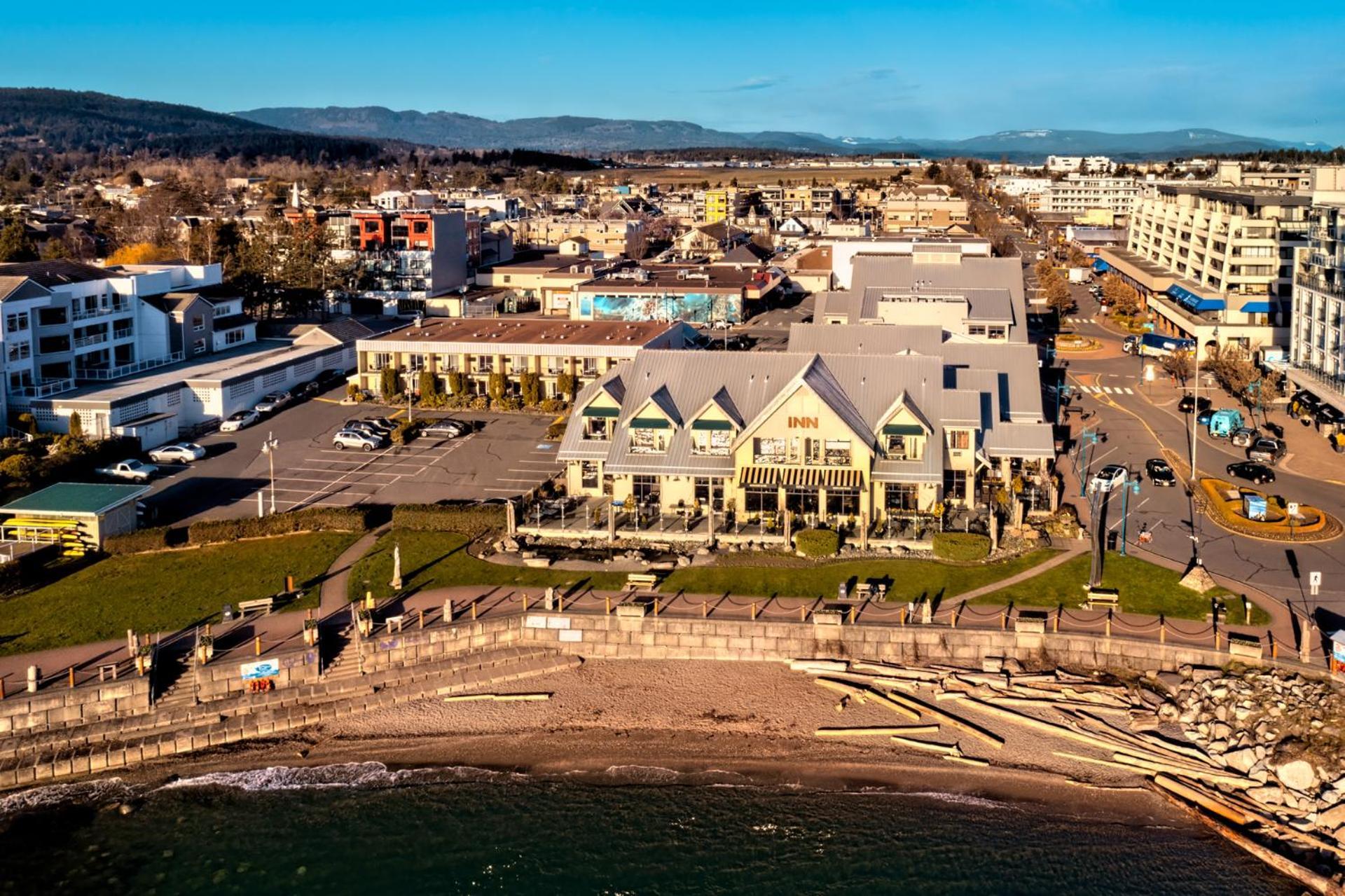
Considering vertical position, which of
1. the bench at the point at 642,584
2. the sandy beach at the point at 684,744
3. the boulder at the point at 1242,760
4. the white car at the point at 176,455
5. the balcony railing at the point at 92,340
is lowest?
the sandy beach at the point at 684,744

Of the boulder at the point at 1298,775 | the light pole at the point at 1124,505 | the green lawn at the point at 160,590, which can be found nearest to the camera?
the boulder at the point at 1298,775

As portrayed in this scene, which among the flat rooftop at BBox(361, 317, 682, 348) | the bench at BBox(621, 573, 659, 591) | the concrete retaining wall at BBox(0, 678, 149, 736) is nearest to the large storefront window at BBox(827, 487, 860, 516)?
the bench at BBox(621, 573, 659, 591)

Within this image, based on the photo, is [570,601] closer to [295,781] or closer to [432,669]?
[432,669]

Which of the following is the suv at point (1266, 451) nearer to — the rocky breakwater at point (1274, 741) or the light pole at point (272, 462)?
the rocky breakwater at point (1274, 741)

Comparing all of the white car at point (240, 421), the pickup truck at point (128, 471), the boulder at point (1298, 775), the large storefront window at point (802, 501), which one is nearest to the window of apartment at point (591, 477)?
the large storefront window at point (802, 501)

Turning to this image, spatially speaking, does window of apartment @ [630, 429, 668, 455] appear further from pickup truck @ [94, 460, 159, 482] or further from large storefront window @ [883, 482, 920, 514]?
pickup truck @ [94, 460, 159, 482]

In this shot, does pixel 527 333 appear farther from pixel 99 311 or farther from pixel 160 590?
pixel 160 590
